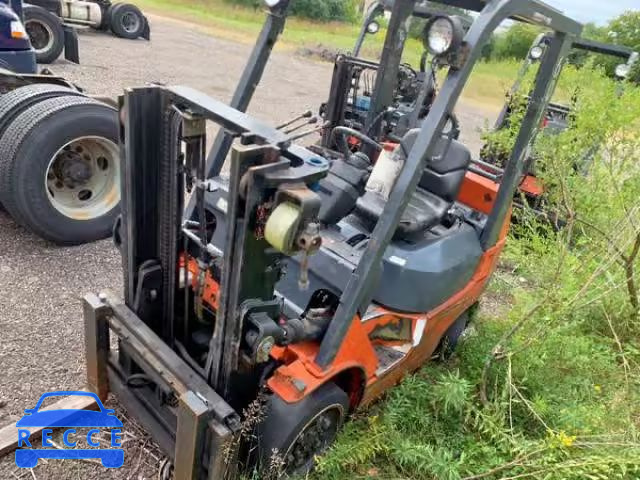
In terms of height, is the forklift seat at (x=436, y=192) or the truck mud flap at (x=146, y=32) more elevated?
the forklift seat at (x=436, y=192)

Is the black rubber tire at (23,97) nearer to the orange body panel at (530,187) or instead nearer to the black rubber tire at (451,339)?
the black rubber tire at (451,339)

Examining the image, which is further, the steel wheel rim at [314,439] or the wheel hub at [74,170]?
the wheel hub at [74,170]

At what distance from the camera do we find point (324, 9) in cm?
3175

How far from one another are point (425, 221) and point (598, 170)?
5.60 feet

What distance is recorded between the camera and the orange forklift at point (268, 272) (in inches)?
80.8

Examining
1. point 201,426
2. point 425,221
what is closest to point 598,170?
point 425,221

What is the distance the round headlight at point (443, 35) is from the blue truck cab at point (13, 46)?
457cm

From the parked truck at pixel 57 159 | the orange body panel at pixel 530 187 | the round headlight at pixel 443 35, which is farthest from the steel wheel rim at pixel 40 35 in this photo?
the round headlight at pixel 443 35

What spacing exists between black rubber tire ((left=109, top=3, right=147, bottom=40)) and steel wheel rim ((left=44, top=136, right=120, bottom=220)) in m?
12.9

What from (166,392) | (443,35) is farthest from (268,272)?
(443,35)

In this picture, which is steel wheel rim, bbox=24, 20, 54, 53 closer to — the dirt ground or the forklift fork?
the dirt ground

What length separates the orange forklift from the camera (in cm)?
205

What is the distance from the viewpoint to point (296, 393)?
2324 mm

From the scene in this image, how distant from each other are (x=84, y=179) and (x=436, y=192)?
9.25 ft
